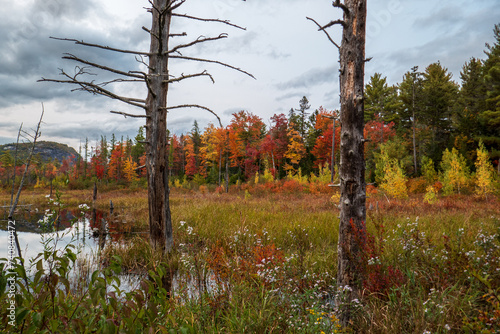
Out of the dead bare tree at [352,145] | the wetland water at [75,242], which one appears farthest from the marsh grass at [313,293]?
the wetland water at [75,242]

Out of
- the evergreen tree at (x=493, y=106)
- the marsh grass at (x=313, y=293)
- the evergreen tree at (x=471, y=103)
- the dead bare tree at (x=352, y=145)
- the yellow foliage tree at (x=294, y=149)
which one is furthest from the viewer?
the yellow foliage tree at (x=294, y=149)

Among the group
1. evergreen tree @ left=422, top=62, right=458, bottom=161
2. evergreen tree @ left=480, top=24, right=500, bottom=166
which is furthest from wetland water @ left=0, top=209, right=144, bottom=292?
evergreen tree @ left=422, top=62, right=458, bottom=161

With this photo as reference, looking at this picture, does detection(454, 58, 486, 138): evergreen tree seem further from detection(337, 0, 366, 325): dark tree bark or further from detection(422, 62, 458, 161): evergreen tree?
detection(337, 0, 366, 325): dark tree bark

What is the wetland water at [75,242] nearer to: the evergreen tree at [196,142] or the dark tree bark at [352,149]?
the dark tree bark at [352,149]

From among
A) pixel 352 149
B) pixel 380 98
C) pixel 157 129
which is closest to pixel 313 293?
pixel 352 149

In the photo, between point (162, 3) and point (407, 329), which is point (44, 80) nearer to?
point (162, 3)

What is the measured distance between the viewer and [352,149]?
11.2 feet

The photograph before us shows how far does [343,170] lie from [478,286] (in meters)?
2.31

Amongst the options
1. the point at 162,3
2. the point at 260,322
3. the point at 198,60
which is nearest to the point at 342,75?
the point at 198,60

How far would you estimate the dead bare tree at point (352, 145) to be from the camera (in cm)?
340

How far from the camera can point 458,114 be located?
2673 cm

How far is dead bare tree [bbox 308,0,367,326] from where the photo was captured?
340 cm

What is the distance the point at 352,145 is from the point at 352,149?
55mm

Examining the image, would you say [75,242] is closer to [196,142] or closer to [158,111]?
[158,111]
